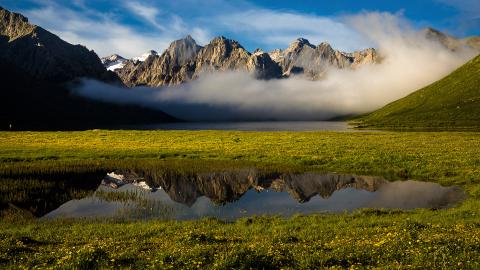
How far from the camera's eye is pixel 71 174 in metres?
46.6

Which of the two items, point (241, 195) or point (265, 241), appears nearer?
point (265, 241)

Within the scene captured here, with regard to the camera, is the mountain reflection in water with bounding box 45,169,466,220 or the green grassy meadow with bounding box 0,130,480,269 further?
the mountain reflection in water with bounding box 45,169,466,220

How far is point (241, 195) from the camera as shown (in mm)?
37281

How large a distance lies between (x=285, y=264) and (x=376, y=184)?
3120 cm

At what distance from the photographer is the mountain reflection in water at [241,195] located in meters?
30.6

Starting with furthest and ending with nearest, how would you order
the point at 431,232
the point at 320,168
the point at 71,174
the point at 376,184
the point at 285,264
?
1. the point at 320,168
2. the point at 71,174
3. the point at 376,184
4. the point at 431,232
5. the point at 285,264

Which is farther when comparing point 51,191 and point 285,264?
point 51,191

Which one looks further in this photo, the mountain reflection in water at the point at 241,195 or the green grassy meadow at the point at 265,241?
the mountain reflection in water at the point at 241,195

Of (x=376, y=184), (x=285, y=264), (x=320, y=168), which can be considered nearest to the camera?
(x=285, y=264)

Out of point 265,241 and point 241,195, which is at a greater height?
point 265,241

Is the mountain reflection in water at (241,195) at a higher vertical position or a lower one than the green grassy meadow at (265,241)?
lower

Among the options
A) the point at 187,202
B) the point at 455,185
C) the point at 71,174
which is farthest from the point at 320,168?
the point at 71,174

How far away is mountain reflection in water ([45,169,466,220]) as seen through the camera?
30619 mm

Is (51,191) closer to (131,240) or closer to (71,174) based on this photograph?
(71,174)
